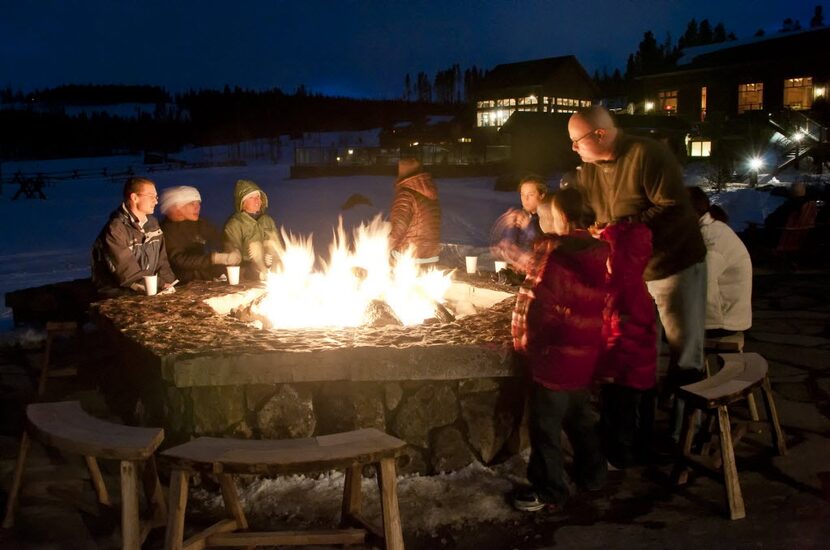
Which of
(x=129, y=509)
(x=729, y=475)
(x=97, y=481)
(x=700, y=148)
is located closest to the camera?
(x=129, y=509)

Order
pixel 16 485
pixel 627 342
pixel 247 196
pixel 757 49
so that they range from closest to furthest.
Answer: pixel 16 485, pixel 627 342, pixel 247 196, pixel 757 49

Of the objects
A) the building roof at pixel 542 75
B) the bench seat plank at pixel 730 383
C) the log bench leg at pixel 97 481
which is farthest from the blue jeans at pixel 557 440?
the building roof at pixel 542 75

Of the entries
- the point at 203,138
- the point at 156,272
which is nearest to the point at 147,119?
the point at 203,138

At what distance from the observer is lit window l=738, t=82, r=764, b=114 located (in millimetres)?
33625

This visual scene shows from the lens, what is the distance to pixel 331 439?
3.39m

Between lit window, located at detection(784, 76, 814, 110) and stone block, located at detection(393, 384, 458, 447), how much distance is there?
108 feet

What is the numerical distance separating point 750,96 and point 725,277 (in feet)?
109

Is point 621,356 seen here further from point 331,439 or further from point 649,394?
point 331,439

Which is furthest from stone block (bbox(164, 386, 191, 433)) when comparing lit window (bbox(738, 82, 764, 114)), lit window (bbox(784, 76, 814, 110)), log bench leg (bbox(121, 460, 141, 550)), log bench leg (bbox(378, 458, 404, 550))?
lit window (bbox(738, 82, 764, 114))

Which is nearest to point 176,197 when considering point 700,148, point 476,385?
point 476,385

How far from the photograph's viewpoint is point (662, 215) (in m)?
4.25

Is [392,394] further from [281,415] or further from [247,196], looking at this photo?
[247,196]

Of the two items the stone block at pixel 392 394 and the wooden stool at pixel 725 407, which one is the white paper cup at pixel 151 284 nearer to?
the stone block at pixel 392 394

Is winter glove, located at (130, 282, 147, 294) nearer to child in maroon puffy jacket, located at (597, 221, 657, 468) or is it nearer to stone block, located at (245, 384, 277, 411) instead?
stone block, located at (245, 384, 277, 411)
